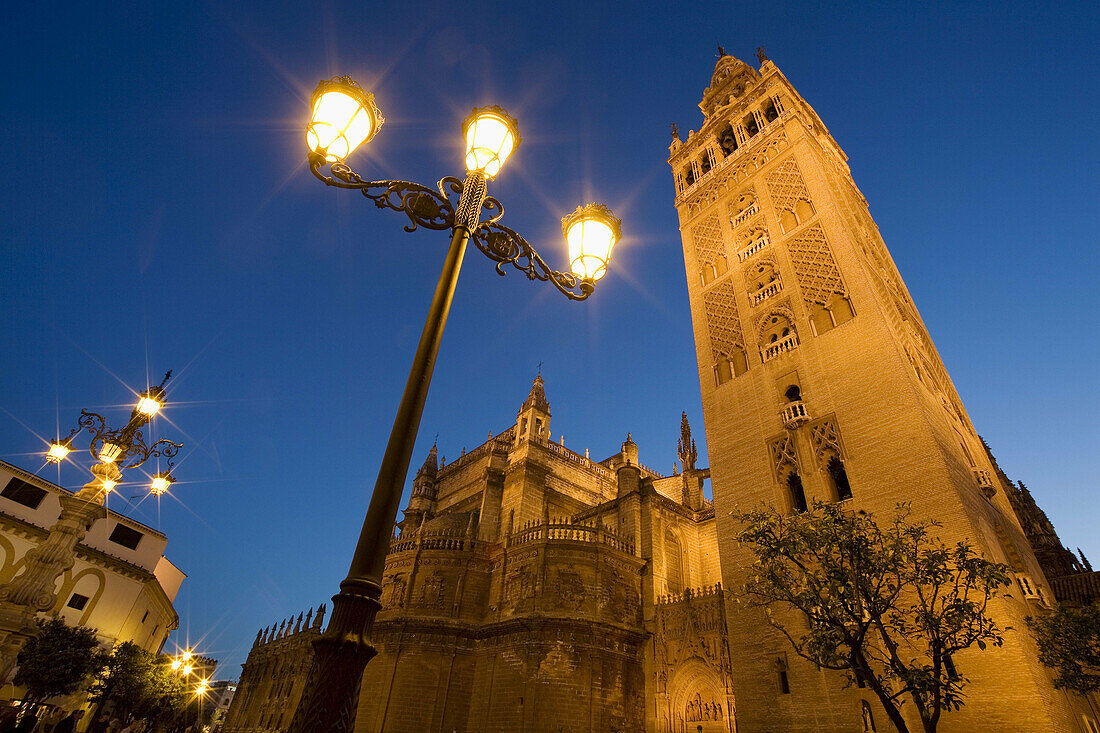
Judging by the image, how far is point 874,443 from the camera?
16.4 m

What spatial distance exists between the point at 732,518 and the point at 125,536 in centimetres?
4652

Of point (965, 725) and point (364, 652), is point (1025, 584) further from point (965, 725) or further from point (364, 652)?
point (364, 652)

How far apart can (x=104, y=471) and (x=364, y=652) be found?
16.0 meters

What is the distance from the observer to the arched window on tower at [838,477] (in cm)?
1702

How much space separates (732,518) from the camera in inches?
736

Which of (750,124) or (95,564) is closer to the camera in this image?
(750,124)

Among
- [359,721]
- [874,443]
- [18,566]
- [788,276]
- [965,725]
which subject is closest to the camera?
[965,725]

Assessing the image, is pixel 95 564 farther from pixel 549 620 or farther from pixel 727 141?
pixel 727 141

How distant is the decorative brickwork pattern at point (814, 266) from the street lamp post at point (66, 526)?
22518 mm

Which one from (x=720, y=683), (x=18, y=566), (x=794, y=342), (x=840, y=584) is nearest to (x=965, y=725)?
(x=840, y=584)

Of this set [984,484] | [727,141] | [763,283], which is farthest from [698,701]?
[727,141]

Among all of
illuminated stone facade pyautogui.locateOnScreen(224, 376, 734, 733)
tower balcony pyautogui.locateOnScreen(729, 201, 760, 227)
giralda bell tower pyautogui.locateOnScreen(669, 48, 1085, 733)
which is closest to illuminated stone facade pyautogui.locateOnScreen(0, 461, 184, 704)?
illuminated stone facade pyautogui.locateOnScreen(224, 376, 734, 733)

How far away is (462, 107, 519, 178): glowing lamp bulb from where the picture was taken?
7.12m

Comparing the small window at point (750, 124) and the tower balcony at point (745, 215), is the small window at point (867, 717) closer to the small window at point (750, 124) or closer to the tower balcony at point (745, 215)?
the tower balcony at point (745, 215)
